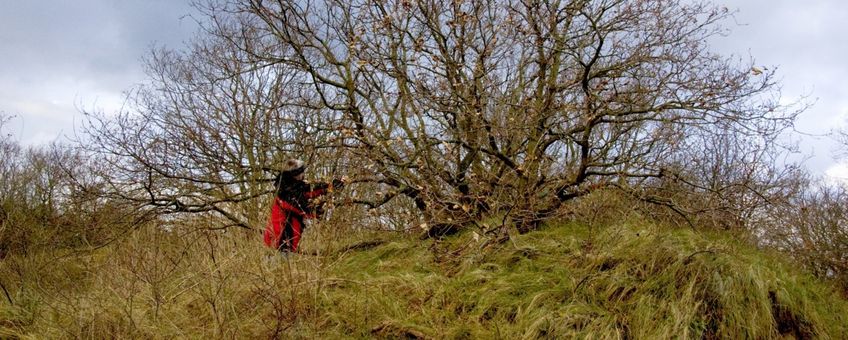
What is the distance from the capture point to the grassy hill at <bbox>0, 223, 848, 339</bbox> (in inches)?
170

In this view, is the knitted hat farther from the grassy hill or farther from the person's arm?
the grassy hill

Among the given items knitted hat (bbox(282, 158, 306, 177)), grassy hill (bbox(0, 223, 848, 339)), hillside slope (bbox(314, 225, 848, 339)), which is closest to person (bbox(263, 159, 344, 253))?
knitted hat (bbox(282, 158, 306, 177))

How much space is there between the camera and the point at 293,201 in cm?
650

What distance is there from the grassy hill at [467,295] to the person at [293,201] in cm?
61

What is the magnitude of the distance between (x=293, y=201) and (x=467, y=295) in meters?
2.46

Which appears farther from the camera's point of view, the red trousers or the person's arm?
the person's arm

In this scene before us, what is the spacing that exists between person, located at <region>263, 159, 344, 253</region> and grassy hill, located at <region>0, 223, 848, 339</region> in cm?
61

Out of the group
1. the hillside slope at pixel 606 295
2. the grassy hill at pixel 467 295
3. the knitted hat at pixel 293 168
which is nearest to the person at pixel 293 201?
the knitted hat at pixel 293 168

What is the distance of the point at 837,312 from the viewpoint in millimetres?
4961

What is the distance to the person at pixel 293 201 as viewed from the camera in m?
6.11

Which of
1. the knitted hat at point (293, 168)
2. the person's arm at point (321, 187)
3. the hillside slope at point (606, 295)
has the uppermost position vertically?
the knitted hat at point (293, 168)

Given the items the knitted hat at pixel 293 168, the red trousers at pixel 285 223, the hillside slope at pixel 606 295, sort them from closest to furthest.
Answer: the hillside slope at pixel 606 295 → the red trousers at pixel 285 223 → the knitted hat at pixel 293 168

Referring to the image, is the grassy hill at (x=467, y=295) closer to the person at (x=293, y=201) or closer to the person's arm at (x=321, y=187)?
the person at (x=293, y=201)

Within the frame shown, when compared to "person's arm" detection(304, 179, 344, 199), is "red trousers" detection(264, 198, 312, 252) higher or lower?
lower
